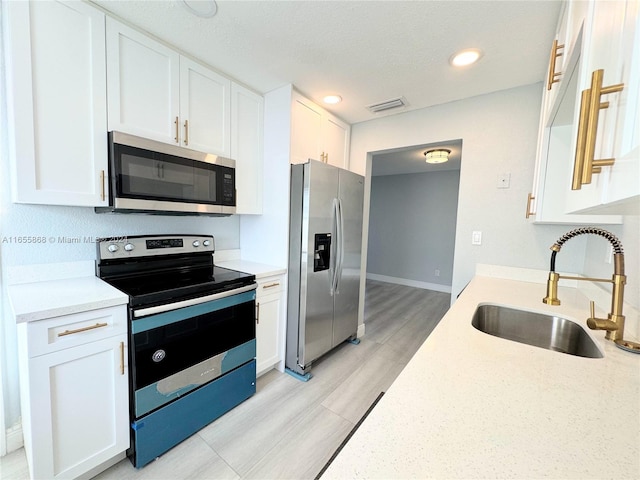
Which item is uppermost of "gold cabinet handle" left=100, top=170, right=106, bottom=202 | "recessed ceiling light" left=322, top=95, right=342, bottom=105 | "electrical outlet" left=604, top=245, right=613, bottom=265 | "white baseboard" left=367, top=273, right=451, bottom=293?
"recessed ceiling light" left=322, top=95, right=342, bottom=105

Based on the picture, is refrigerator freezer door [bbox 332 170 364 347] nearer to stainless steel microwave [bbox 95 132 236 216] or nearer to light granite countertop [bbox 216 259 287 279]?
light granite countertop [bbox 216 259 287 279]

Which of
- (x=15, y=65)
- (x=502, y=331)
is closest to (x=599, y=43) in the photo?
(x=502, y=331)

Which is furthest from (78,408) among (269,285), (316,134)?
(316,134)

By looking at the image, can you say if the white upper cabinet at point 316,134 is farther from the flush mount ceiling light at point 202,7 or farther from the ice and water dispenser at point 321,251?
the flush mount ceiling light at point 202,7

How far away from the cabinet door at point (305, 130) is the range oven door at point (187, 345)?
1209 millimetres

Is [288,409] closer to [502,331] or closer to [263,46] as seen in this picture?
[502,331]

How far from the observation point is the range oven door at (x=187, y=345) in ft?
4.42

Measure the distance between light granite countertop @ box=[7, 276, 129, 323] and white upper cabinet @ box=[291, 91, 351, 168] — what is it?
1541 millimetres

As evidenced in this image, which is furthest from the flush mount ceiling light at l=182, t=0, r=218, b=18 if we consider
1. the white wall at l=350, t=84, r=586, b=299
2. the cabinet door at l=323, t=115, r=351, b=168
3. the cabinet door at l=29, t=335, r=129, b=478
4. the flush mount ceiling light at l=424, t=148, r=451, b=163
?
the flush mount ceiling light at l=424, t=148, r=451, b=163

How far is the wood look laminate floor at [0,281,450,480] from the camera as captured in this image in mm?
1383

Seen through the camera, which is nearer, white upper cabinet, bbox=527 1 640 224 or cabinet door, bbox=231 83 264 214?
white upper cabinet, bbox=527 1 640 224

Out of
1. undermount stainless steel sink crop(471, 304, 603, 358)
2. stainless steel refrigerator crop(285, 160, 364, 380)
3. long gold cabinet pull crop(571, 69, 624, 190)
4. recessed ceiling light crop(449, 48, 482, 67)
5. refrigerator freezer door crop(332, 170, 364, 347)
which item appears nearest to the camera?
long gold cabinet pull crop(571, 69, 624, 190)

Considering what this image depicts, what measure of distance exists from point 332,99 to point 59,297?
2316 mm

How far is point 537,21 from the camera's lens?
4.56ft
